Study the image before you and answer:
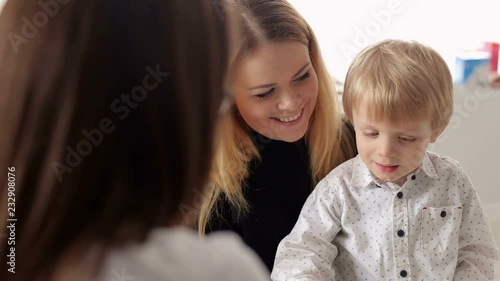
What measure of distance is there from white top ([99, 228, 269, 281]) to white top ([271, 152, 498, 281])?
63 cm

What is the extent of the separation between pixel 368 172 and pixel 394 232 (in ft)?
0.42

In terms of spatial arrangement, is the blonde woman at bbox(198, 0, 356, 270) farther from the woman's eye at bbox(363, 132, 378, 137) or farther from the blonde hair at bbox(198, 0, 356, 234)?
the woman's eye at bbox(363, 132, 378, 137)

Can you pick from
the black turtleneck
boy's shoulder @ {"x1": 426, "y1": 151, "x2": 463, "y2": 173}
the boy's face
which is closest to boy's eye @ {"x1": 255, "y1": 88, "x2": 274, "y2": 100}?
the black turtleneck

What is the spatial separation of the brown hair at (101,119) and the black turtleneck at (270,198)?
2.88 ft

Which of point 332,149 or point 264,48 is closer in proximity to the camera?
point 264,48

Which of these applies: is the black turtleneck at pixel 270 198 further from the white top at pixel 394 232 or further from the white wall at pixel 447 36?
the white wall at pixel 447 36

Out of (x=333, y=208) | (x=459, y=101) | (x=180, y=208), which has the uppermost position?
(x=180, y=208)

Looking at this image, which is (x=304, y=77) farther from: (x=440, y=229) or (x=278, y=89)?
(x=440, y=229)

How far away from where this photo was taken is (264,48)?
1.42 metres

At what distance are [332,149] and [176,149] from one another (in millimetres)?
962

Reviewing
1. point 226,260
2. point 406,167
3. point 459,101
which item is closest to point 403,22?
point 459,101

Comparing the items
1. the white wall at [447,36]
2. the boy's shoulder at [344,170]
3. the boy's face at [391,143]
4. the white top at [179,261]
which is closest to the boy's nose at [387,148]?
the boy's face at [391,143]

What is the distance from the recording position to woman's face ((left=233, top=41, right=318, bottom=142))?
1.42 meters

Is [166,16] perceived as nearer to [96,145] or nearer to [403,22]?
[96,145]
